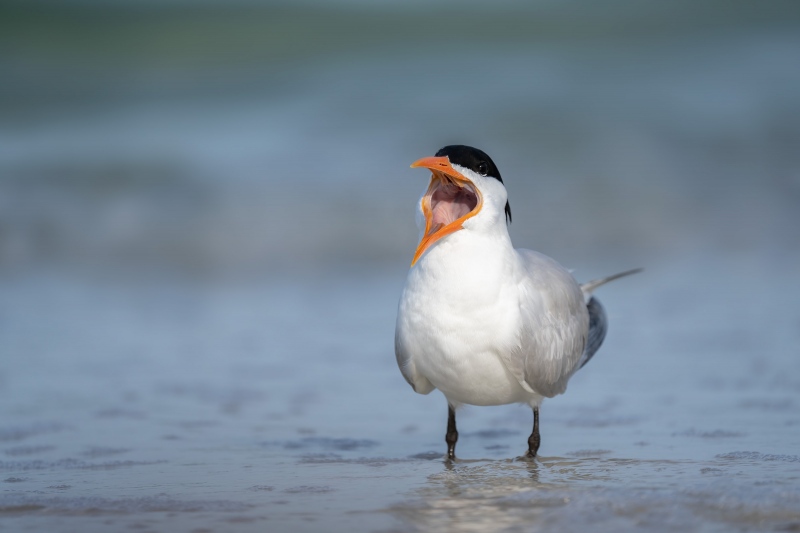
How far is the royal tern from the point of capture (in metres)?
3.78

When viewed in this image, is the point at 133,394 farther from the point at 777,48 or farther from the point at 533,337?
the point at 777,48

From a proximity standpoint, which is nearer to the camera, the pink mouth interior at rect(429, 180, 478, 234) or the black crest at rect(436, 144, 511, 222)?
the black crest at rect(436, 144, 511, 222)

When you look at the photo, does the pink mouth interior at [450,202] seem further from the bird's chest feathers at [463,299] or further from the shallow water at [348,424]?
the shallow water at [348,424]

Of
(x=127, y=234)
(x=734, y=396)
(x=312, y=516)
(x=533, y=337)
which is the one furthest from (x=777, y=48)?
(x=312, y=516)

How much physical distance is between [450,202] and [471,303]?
46cm

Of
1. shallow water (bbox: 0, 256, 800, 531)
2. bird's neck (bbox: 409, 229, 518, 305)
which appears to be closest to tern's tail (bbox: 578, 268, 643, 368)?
shallow water (bbox: 0, 256, 800, 531)

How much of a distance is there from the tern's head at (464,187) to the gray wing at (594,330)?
1.02 m

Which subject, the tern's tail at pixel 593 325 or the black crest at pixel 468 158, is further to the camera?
the tern's tail at pixel 593 325

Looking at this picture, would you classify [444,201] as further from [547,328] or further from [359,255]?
[359,255]

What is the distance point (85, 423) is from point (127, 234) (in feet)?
17.6

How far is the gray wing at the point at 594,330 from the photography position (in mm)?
4676

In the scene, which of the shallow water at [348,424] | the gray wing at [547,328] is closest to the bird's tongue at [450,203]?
the gray wing at [547,328]

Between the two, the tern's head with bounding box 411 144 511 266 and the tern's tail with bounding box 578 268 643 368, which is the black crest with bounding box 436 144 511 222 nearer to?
the tern's head with bounding box 411 144 511 266

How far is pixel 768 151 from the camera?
10.7 metres
